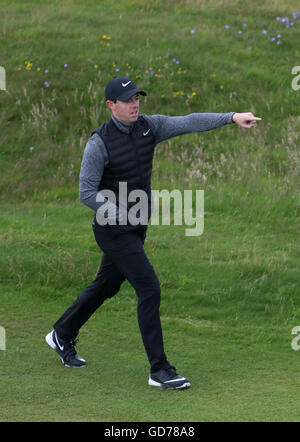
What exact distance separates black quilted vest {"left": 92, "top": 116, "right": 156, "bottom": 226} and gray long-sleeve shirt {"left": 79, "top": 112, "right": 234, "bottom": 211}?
5 centimetres

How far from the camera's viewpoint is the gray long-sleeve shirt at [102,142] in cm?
625

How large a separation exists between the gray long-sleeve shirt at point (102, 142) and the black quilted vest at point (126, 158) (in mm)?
48

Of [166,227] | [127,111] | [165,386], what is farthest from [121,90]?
[166,227]

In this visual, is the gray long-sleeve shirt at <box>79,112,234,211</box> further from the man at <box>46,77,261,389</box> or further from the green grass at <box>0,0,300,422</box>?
the green grass at <box>0,0,300,422</box>

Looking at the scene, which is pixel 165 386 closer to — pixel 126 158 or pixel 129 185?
Result: pixel 129 185

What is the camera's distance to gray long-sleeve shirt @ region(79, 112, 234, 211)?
6.25 metres

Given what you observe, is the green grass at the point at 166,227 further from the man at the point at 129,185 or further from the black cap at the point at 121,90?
the black cap at the point at 121,90

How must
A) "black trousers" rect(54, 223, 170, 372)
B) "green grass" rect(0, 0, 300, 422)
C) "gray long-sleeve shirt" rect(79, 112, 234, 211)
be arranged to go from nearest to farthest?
"gray long-sleeve shirt" rect(79, 112, 234, 211) < "black trousers" rect(54, 223, 170, 372) < "green grass" rect(0, 0, 300, 422)

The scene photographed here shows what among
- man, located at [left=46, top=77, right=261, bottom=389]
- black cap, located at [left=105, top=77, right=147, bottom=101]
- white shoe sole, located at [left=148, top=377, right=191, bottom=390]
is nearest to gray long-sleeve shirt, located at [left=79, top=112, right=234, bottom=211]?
man, located at [left=46, top=77, right=261, bottom=389]

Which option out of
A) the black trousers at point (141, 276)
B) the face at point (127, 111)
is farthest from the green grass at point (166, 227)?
the face at point (127, 111)

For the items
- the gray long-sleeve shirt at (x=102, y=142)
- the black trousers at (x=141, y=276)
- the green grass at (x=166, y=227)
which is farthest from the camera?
the green grass at (x=166, y=227)

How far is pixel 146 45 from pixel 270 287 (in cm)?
788

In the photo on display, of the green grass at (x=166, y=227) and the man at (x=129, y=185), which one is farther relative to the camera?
the green grass at (x=166, y=227)

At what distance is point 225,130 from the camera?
13.8m
